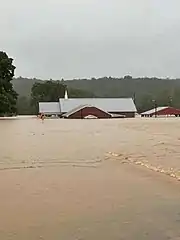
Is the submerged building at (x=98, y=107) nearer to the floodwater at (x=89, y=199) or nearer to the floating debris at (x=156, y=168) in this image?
the floating debris at (x=156, y=168)

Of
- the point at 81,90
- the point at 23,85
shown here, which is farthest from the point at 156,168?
the point at 23,85

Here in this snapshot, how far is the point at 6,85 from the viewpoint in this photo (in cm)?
6762

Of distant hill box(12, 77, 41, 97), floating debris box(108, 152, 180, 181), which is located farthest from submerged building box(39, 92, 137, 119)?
floating debris box(108, 152, 180, 181)

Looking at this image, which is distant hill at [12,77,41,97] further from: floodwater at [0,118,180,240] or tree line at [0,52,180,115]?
A: floodwater at [0,118,180,240]

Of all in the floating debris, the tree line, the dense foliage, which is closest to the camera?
the floating debris

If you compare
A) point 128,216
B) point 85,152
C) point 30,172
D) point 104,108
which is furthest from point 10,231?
point 104,108

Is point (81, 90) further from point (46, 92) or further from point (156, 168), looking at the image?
point (156, 168)

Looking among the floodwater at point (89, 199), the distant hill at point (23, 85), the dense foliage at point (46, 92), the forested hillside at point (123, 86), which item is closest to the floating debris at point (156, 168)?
the floodwater at point (89, 199)

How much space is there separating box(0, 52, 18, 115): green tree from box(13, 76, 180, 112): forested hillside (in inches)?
3338

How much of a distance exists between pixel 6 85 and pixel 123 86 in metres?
111

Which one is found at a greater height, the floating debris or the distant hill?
the distant hill

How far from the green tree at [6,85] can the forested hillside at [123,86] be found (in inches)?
3338

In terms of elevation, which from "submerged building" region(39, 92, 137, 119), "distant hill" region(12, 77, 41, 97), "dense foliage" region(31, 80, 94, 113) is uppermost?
"distant hill" region(12, 77, 41, 97)

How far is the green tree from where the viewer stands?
6612 cm
